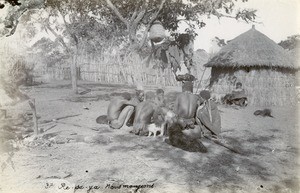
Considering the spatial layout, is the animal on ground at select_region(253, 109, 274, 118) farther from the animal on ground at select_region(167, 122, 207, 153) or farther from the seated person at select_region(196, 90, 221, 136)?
the animal on ground at select_region(167, 122, 207, 153)

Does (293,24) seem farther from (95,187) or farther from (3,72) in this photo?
(3,72)

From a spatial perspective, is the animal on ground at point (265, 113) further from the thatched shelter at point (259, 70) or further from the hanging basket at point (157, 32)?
the hanging basket at point (157, 32)

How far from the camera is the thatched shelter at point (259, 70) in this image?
8219 mm

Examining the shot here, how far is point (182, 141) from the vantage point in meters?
4.62

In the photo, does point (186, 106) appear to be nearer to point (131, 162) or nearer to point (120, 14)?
point (131, 162)

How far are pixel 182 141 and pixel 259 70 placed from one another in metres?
4.91

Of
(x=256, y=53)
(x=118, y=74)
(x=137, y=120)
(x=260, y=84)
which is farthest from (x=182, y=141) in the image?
(x=256, y=53)

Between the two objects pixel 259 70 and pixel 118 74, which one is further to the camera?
pixel 118 74

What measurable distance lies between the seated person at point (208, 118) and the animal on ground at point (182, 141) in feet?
1.40

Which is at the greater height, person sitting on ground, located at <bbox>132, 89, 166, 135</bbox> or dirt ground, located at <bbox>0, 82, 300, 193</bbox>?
person sitting on ground, located at <bbox>132, 89, 166, 135</bbox>

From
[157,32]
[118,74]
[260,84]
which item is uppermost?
[157,32]

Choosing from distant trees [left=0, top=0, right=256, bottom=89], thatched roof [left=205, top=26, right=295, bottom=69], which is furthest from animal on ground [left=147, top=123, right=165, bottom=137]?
thatched roof [left=205, top=26, right=295, bottom=69]

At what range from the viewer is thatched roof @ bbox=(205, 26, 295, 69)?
8.47 meters
